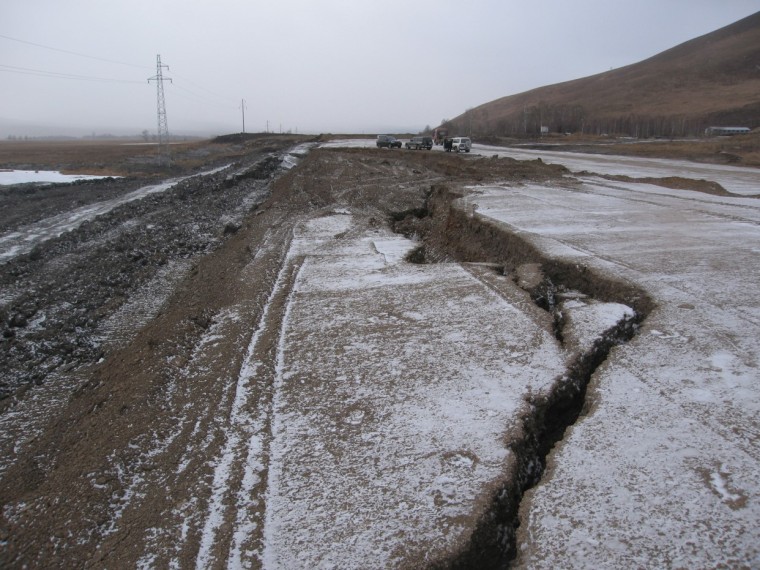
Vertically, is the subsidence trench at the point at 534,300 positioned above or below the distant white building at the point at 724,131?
below

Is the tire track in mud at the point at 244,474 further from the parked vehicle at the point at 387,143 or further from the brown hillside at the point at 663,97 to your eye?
the brown hillside at the point at 663,97

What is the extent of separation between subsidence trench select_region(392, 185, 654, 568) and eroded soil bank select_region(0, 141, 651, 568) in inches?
0.7

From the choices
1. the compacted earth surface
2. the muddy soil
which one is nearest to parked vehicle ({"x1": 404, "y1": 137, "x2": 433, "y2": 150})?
the muddy soil

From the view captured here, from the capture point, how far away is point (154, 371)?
204 inches

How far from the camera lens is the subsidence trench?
312 centimetres

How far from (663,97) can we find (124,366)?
119995 mm

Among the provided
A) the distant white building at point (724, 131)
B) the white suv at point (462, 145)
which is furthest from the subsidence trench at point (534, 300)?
the distant white building at point (724, 131)

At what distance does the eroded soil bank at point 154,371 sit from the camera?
10.4ft

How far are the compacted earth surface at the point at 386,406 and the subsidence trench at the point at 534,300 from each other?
2 cm

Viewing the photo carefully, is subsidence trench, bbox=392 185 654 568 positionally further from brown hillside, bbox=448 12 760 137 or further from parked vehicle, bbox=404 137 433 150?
brown hillside, bbox=448 12 760 137

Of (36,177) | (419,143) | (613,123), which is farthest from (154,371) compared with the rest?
(613,123)

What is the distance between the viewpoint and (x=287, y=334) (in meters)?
5.81

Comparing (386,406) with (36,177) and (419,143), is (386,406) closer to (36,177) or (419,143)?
(36,177)

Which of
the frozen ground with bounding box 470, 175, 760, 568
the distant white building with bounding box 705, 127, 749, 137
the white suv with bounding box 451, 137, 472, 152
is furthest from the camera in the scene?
the distant white building with bounding box 705, 127, 749, 137
